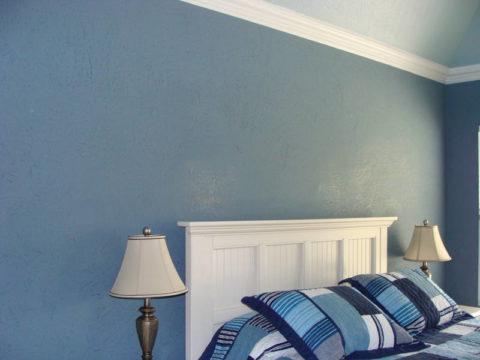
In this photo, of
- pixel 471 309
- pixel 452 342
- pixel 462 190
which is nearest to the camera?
pixel 452 342

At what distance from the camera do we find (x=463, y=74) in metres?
4.34

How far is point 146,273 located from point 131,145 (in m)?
0.59

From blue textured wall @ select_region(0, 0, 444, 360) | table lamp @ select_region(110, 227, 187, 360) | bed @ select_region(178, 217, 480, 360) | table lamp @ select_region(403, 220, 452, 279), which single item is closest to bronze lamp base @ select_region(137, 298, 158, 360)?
table lamp @ select_region(110, 227, 187, 360)

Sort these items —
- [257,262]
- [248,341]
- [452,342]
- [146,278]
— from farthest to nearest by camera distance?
[257,262] → [452,342] → [248,341] → [146,278]

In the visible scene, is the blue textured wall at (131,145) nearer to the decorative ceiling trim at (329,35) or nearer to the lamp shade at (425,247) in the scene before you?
the decorative ceiling trim at (329,35)

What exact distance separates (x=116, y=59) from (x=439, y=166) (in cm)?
296

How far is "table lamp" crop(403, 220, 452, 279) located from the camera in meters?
3.63

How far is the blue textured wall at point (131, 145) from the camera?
79.5 inches

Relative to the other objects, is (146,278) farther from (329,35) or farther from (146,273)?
(329,35)

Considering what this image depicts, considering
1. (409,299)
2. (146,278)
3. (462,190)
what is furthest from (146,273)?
(462,190)

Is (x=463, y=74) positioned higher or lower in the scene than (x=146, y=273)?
higher

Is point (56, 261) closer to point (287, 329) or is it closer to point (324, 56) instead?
point (287, 329)

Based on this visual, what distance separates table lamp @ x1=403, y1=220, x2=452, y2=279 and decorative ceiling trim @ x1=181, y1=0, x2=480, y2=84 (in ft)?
3.88

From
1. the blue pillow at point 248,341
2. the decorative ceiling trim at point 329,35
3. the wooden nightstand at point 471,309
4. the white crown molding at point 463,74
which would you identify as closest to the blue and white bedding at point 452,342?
the blue pillow at point 248,341
